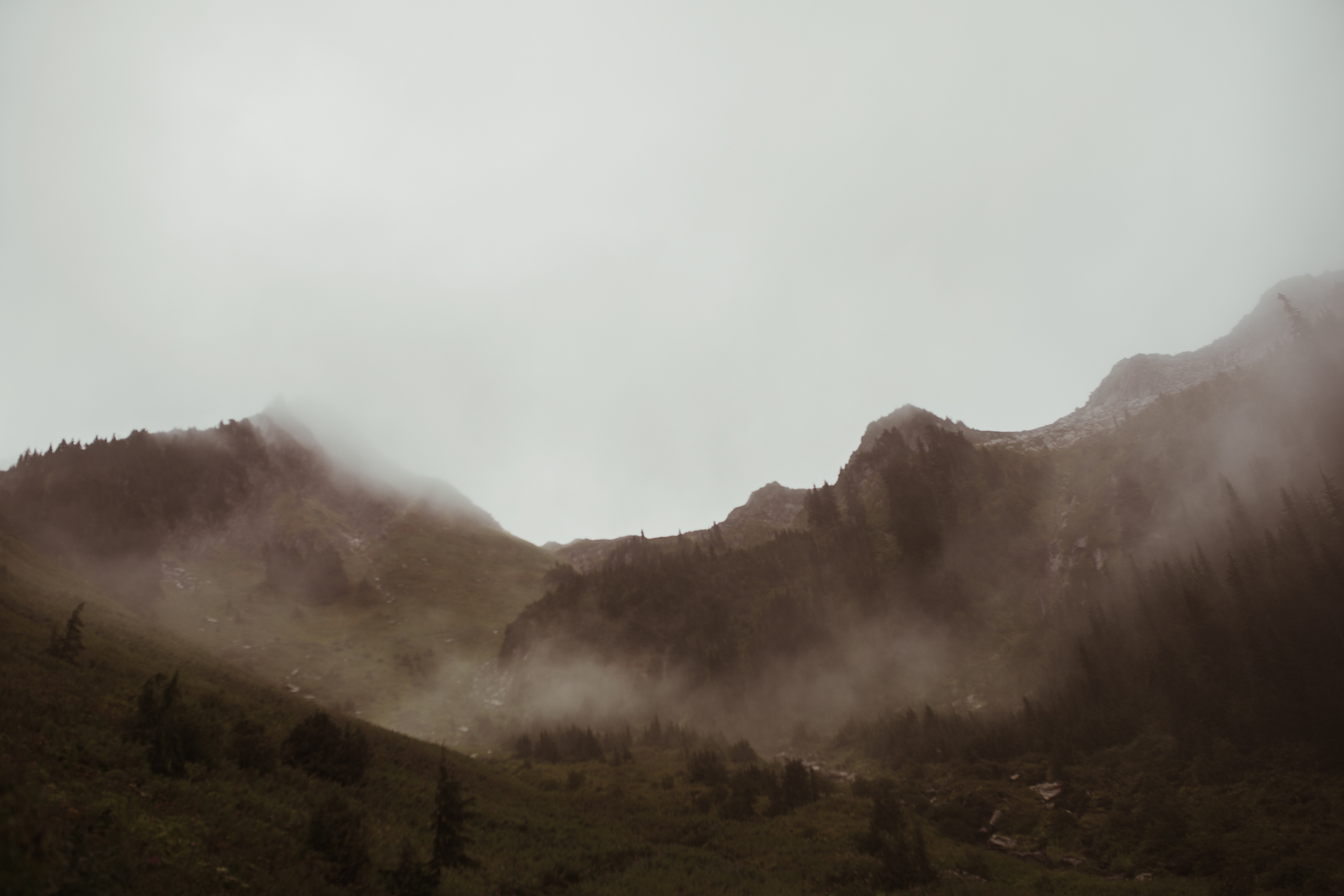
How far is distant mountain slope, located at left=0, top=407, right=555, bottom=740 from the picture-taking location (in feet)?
255

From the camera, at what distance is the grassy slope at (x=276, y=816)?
1109cm

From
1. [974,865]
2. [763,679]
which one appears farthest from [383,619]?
[974,865]

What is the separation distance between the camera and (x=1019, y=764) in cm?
3884

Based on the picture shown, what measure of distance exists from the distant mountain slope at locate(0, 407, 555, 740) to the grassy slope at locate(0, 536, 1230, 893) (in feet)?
132

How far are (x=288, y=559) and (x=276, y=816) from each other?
111 meters

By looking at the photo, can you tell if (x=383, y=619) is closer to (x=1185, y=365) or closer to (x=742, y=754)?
(x=742, y=754)

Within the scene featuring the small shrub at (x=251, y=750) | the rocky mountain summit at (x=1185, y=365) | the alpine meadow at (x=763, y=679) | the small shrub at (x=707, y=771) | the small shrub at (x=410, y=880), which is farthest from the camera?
the rocky mountain summit at (x=1185, y=365)

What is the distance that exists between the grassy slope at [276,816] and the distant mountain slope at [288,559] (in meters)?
40.2

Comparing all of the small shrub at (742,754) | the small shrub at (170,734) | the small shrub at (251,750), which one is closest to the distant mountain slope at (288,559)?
the small shrub at (742,754)

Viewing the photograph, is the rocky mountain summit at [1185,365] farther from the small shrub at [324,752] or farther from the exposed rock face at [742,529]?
the small shrub at [324,752]

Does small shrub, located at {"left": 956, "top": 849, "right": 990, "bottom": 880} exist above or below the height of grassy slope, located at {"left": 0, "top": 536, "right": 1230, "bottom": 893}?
below

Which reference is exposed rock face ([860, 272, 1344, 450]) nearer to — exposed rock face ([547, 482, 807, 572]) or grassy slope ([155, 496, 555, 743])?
exposed rock face ([547, 482, 807, 572])

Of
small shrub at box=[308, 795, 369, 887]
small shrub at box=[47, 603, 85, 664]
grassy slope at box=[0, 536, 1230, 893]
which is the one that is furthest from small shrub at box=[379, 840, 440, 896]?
small shrub at box=[47, 603, 85, 664]

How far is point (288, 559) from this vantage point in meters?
107
